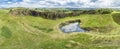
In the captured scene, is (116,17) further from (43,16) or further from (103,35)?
(43,16)

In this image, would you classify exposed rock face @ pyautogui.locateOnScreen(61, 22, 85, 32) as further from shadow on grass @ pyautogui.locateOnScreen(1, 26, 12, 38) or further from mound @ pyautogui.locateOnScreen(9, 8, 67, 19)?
shadow on grass @ pyautogui.locateOnScreen(1, 26, 12, 38)

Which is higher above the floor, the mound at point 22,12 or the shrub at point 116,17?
the mound at point 22,12

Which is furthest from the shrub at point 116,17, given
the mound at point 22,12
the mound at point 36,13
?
the mound at point 22,12

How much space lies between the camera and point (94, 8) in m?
22.8

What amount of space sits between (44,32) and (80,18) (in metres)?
3.11

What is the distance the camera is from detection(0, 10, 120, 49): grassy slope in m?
20.3

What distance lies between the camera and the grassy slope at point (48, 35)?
20.3m

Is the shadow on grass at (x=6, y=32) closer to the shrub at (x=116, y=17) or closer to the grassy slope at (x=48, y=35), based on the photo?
the grassy slope at (x=48, y=35)

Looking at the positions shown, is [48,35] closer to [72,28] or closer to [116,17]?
[72,28]

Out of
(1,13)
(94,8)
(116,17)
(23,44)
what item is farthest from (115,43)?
(1,13)

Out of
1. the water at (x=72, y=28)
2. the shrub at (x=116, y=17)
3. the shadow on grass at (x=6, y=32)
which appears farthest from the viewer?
the shrub at (x=116, y=17)

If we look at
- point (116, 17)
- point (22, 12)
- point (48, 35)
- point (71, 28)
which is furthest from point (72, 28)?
point (22, 12)

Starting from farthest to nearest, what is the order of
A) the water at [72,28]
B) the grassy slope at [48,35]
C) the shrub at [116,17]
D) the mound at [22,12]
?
the shrub at [116,17] < the mound at [22,12] < the water at [72,28] < the grassy slope at [48,35]

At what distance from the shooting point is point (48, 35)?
20.9 m
